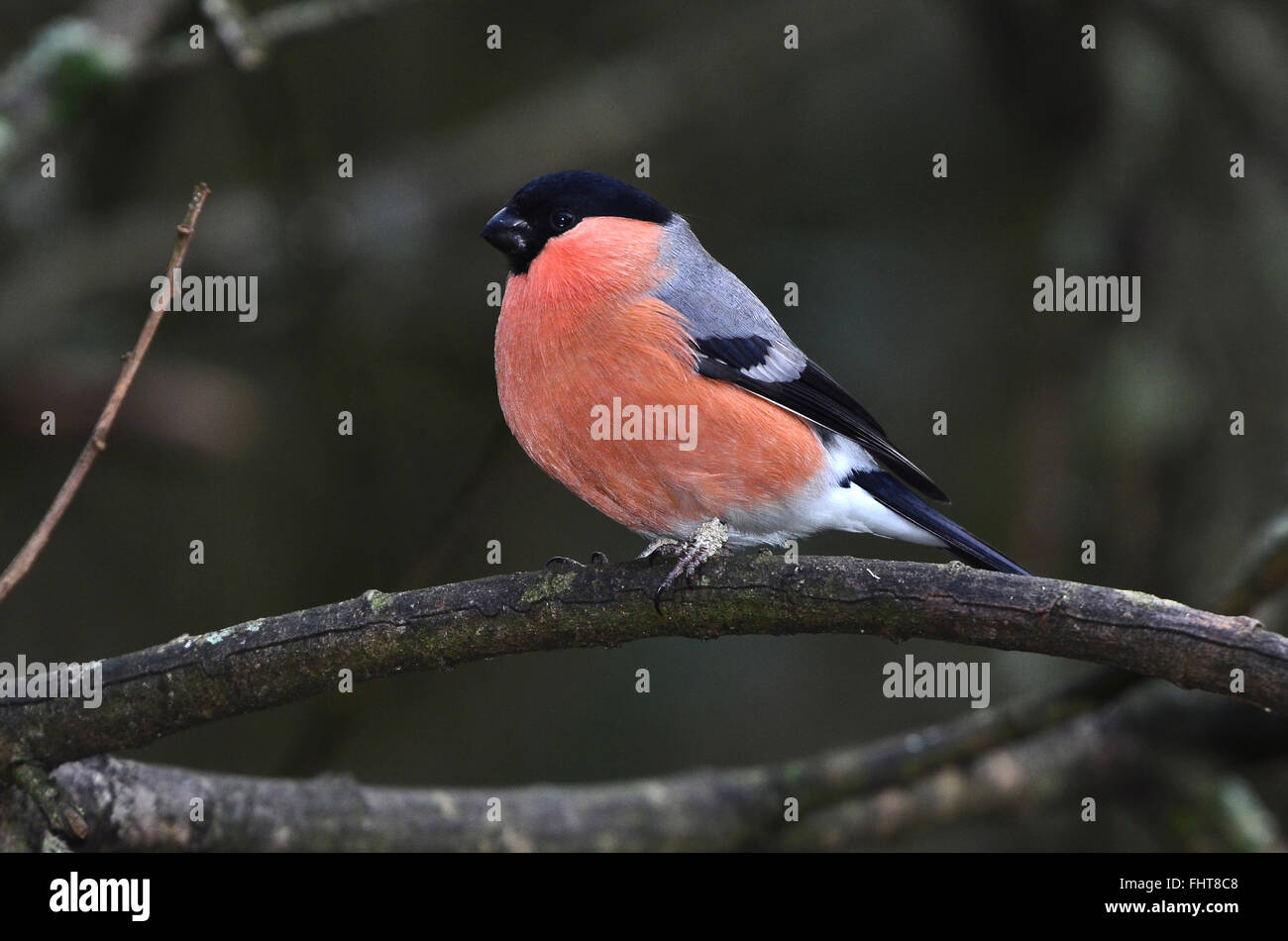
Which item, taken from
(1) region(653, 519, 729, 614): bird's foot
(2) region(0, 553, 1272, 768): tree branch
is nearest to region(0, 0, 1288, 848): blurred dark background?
(1) region(653, 519, 729, 614): bird's foot

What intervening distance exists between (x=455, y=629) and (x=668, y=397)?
3.27 ft

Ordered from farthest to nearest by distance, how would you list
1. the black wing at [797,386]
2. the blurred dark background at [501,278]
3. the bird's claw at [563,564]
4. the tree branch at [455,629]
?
the blurred dark background at [501,278]
the black wing at [797,386]
the bird's claw at [563,564]
the tree branch at [455,629]

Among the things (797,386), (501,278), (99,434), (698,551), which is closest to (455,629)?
(698,551)

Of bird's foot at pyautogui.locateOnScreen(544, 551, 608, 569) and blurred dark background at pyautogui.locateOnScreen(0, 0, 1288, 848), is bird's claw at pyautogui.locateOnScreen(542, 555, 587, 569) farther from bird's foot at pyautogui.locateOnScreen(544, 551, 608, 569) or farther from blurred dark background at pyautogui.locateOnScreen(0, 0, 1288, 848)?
blurred dark background at pyautogui.locateOnScreen(0, 0, 1288, 848)

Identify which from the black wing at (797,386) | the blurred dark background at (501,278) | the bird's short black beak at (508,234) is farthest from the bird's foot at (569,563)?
the blurred dark background at (501,278)

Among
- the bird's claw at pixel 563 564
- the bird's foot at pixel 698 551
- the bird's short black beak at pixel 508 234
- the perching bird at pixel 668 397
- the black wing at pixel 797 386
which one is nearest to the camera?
the bird's foot at pixel 698 551

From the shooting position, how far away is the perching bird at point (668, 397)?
3.59 meters

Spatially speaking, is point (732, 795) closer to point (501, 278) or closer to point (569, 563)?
point (569, 563)

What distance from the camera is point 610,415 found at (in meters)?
3.55

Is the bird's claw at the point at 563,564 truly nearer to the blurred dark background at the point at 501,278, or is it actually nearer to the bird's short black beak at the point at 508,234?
the bird's short black beak at the point at 508,234

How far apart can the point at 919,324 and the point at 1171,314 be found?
129 centimetres

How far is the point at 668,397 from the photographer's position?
11.8 feet

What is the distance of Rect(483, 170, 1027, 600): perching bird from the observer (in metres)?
3.59
